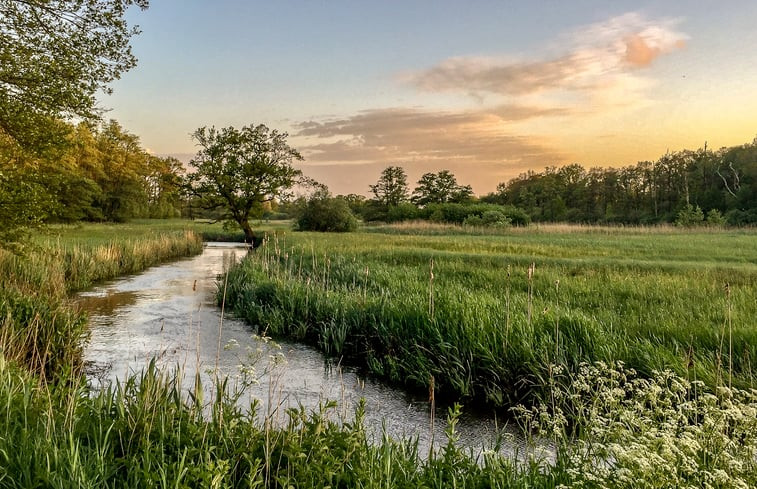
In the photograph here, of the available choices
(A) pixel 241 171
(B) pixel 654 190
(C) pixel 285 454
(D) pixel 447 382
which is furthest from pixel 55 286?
(B) pixel 654 190

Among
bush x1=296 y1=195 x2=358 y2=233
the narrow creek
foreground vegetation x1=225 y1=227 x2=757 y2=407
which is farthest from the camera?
bush x1=296 y1=195 x2=358 y2=233

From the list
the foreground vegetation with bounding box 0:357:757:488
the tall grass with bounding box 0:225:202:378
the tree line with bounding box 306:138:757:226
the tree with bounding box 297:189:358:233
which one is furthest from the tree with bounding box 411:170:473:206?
the foreground vegetation with bounding box 0:357:757:488

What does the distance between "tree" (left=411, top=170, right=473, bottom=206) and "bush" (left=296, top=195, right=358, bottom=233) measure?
4067 centimetres

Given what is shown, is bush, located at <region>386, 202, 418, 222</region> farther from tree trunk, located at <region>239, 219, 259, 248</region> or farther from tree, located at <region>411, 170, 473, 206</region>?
tree trunk, located at <region>239, 219, 259, 248</region>

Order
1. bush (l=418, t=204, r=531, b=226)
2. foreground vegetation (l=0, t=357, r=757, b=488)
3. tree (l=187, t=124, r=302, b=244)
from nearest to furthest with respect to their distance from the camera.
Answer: foreground vegetation (l=0, t=357, r=757, b=488)
tree (l=187, t=124, r=302, b=244)
bush (l=418, t=204, r=531, b=226)

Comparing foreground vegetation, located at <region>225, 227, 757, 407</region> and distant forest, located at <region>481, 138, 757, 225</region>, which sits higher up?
distant forest, located at <region>481, 138, 757, 225</region>

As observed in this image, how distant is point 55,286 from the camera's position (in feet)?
32.7

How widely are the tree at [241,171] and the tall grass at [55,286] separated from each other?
3963 millimetres

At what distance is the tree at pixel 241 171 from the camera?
34281mm

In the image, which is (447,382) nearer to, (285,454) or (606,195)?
(285,454)

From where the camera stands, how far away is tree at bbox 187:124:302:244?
3428 centimetres

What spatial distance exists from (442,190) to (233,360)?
270 ft

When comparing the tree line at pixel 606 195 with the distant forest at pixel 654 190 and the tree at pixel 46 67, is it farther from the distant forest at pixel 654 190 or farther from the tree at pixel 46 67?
the tree at pixel 46 67

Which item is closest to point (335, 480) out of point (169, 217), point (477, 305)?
point (477, 305)
